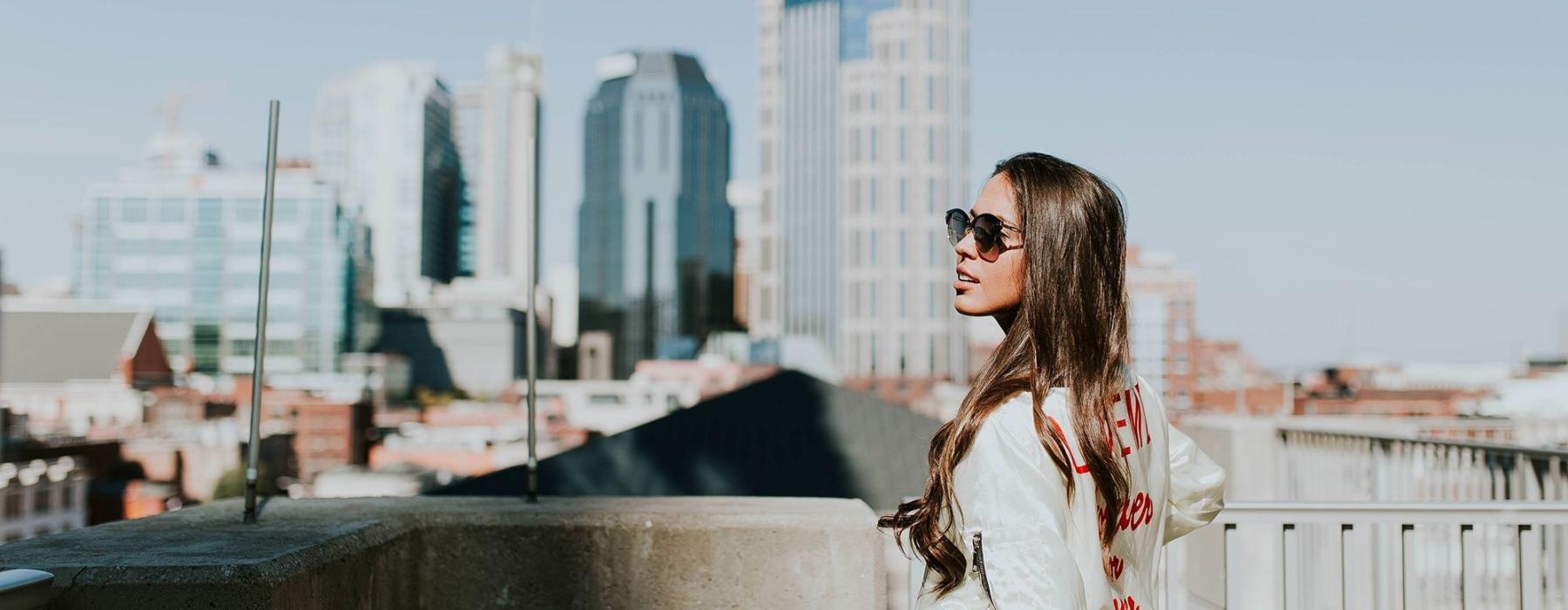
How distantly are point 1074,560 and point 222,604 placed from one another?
1612mm

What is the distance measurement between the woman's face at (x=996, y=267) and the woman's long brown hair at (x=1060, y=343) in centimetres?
2

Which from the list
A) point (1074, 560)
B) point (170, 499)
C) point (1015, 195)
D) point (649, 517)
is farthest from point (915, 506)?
point (170, 499)

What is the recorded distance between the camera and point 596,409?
458 ft

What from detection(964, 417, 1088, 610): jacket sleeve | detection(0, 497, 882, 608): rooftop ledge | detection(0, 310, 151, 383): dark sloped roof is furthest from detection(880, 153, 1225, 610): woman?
detection(0, 310, 151, 383): dark sloped roof

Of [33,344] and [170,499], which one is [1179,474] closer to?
[170,499]

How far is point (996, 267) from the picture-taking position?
166cm

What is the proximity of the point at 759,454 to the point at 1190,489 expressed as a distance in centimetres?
782

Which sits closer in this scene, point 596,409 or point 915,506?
point 915,506

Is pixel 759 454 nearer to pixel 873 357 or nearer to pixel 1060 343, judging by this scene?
pixel 1060 343

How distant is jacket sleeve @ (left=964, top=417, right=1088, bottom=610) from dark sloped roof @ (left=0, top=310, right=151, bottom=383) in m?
146

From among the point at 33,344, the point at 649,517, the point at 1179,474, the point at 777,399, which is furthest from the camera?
the point at 33,344

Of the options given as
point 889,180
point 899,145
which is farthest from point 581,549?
point 899,145

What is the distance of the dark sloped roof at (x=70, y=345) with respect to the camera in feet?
431

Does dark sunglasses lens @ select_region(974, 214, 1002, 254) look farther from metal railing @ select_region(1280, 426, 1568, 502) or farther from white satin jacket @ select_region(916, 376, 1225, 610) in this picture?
metal railing @ select_region(1280, 426, 1568, 502)
